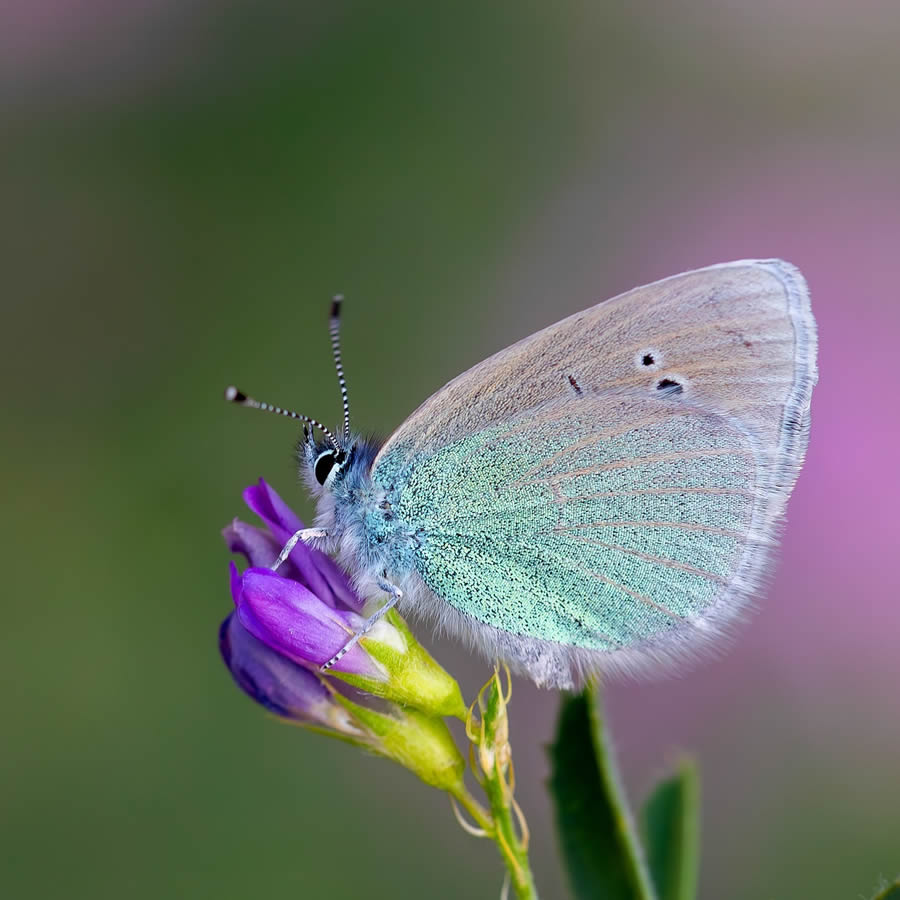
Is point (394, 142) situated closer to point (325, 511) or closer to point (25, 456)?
point (25, 456)

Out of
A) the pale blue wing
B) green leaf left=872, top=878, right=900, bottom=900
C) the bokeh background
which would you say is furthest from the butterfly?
the bokeh background

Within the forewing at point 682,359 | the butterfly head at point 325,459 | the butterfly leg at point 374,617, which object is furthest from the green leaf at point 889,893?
the butterfly head at point 325,459

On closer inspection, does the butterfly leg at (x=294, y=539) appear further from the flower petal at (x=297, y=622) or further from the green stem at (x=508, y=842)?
the green stem at (x=508, y=842)

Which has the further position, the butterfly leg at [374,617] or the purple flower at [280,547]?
the purple flower at [280,547]

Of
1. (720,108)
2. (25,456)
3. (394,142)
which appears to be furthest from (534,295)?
(25,456)

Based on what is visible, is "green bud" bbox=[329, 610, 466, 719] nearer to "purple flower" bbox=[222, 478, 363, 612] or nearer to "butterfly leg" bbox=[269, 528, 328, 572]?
"purple flower" bbox=[222, 478, 363, 612]
